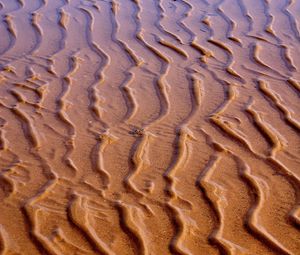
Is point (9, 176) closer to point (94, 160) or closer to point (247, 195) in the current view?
point (94, 160)

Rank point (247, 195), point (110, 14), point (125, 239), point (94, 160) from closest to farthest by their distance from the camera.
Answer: point (125, 239) < point (247, 195) < point (94, 160) < point (110, 14)

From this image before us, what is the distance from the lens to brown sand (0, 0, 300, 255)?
9.82 ft

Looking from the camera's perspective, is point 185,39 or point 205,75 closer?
point 205,75

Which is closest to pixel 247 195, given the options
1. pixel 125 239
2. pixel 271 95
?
pixel 125 239

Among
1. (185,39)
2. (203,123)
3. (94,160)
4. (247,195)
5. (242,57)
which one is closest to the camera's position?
(247,195)

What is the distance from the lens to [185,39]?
5.78m

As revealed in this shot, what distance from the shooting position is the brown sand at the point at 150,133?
9.82 ft

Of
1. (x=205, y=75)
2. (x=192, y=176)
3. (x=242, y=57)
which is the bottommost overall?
(x=192, y=176)

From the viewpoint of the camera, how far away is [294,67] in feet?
16.6

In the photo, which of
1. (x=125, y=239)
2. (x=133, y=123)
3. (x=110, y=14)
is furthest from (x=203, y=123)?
(x=110, y=14)

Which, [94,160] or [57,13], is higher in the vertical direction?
[57,13]

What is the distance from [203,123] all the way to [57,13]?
3.25 metres

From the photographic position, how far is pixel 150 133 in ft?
12.9

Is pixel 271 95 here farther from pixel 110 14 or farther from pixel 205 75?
pixel 110 14
